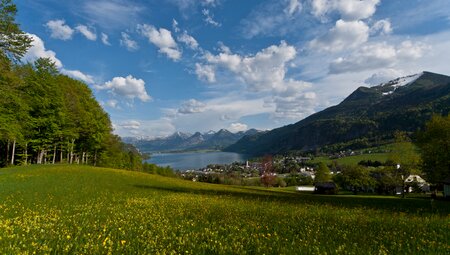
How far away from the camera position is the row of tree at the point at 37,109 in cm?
3572

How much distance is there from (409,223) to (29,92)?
61.8m

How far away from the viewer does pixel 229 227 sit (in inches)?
436

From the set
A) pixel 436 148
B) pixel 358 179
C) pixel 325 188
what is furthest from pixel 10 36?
pixel 358 179

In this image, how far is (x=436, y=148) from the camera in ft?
177

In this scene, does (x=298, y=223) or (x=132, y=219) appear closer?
(x=298, y=223)

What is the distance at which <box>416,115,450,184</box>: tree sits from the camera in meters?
53.6

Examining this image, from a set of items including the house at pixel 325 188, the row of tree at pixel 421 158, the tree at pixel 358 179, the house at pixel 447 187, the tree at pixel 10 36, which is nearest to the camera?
the tree at pixel 10 36

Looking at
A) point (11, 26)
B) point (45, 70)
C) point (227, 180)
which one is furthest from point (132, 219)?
point (227, 180)

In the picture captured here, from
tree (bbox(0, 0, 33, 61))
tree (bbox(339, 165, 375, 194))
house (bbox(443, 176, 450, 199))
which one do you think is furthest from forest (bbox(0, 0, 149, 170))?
tree (bbox(339, 165, 375, 194))

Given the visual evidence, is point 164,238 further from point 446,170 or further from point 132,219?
point 446,170

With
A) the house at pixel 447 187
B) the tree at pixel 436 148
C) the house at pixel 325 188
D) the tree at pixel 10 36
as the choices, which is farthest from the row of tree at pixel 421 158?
the tree at pixel 10 36

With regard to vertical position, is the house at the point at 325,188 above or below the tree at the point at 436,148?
below

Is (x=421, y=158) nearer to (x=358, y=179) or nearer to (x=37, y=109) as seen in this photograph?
(x=358, y=179)

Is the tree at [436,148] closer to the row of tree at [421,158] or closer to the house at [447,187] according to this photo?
the row of tree at [421,158]
